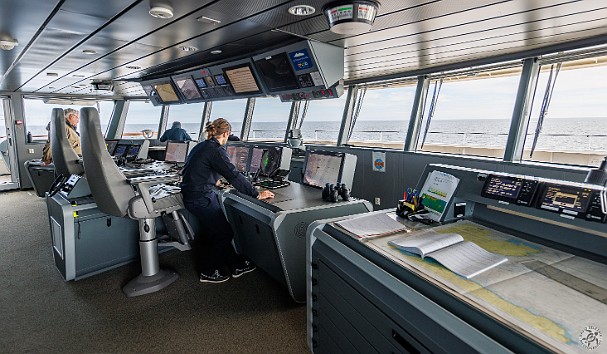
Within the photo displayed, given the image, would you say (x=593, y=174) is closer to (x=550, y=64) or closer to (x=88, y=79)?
(x=550, y=64)

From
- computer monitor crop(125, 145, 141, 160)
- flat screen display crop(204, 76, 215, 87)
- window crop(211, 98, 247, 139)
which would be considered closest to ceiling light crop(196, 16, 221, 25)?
flat screen display crop(204, 76, 215, 87)

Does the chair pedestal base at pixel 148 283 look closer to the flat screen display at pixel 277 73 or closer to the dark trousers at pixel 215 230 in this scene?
the dark trousers at pixel 215 230

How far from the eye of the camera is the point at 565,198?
134cm

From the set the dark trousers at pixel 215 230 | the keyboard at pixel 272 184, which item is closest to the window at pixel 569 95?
the keyboard at pixel 272 184

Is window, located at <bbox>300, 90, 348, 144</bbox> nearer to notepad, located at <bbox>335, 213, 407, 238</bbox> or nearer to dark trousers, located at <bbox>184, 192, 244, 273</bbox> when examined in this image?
dark trousers, located at <bbox>184, 192, 244, 273</bbox>

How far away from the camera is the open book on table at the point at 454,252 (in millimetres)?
1233

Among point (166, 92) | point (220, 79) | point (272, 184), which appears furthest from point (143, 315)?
point (166, 92)

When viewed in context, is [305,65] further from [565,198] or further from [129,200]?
[565,198]

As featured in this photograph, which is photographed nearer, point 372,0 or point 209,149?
point 372,0

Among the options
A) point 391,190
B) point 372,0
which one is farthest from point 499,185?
point 391,190

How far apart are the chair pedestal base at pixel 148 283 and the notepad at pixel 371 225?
6.61ft

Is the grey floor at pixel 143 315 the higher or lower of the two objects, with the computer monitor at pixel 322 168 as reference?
lower

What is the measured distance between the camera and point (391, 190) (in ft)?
15.5

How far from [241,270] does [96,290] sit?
126cm
